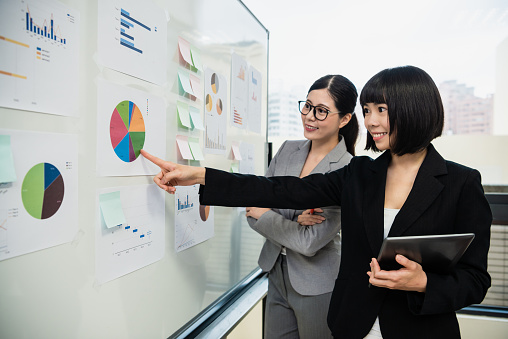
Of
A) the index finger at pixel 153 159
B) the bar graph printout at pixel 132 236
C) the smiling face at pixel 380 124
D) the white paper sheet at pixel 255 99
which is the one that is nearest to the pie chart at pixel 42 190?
the bar graph printout at pixel 132 236

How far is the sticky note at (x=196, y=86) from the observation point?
1.37 meters

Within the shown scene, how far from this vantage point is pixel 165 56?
119 centimetres

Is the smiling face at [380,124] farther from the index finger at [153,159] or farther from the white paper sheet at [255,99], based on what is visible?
the white paper sheet at [255,99]

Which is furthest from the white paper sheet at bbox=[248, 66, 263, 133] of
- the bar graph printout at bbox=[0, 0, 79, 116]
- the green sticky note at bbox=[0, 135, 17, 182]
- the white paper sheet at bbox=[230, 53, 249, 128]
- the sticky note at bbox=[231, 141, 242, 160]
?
the green sticky note at bbox=[0, 135, 17, 182]

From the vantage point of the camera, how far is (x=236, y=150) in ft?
6.14

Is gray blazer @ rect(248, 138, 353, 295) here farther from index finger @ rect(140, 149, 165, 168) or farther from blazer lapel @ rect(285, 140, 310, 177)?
index finger @ rect(140, 149, 165, 168)

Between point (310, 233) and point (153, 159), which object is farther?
point (310, 233)

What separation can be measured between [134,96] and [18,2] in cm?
39

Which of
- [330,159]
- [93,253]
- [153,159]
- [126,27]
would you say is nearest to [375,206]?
[330,159]

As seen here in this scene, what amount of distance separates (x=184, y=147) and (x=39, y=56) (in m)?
0.63

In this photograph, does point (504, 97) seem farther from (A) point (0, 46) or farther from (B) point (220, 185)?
(A) point (0, 46)

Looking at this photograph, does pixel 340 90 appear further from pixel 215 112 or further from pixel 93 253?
pixel 93 253

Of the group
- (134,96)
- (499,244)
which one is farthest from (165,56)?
(499,244)

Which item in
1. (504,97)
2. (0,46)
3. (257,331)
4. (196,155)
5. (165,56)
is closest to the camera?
(0,46)
